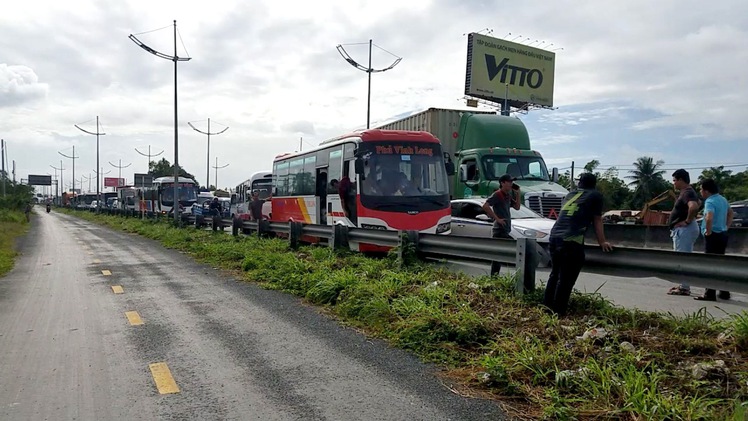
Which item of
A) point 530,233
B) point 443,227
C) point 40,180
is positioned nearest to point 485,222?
point 443,227

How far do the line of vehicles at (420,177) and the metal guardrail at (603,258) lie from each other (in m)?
2.06

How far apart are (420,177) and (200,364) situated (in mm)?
8501

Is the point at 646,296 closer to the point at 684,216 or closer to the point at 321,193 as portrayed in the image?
the point at 684,216

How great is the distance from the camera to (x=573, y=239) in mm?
5516

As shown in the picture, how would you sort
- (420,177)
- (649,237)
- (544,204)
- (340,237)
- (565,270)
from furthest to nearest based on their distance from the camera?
(649,237)
(544,204)
(420,177)
(340,237)
(565,270)

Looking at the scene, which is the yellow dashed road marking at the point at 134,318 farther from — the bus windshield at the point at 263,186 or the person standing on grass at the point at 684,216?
the bus windshield at the point at 263,186

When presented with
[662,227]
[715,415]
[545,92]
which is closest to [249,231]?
[662,227]

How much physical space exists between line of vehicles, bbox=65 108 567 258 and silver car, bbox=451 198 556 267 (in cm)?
2

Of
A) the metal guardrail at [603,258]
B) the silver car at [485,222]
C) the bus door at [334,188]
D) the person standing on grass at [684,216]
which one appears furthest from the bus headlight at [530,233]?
the bus door at [334,188]

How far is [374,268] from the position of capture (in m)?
8.50

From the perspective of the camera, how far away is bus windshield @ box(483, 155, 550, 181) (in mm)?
16375

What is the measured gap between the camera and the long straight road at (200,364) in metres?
3.91

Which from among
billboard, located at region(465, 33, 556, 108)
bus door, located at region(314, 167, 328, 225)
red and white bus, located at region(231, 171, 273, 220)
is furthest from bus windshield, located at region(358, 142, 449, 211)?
billboard, located at region(465, 33, 556, 108)

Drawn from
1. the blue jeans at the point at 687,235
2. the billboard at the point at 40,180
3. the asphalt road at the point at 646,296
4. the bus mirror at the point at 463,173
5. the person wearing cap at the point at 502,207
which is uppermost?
the billboard at the point at 40,180
